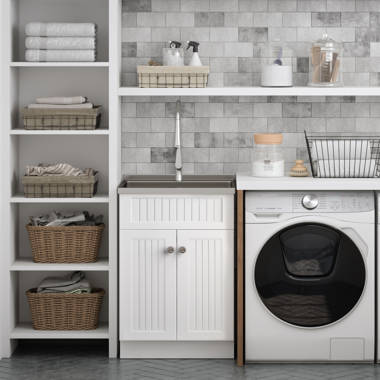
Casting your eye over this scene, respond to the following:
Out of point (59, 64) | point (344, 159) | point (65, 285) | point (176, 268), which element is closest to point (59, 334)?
point (65, 285)

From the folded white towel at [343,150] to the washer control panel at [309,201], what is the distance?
0.72 feet

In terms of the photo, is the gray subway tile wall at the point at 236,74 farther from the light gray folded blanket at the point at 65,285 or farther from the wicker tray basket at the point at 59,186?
the light gray folded blanket at the point at 65,285

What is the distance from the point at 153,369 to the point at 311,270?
0.91 meters

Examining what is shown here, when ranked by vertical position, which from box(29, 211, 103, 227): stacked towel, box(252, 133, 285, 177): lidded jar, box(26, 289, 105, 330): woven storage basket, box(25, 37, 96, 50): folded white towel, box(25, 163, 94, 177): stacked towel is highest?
box(25, 37, 96, 50): folded white towel

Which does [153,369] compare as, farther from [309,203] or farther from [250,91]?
[250,91]

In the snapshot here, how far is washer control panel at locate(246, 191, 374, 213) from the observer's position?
3725mm

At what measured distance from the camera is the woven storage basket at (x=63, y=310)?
12.9 ft

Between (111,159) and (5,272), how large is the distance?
81 centimetres

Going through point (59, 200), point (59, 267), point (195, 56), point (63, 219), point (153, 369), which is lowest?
point (153, 369)

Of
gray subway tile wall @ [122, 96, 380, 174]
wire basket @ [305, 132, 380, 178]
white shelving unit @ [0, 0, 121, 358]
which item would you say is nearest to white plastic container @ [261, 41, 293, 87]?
gray subway tile wall @ [122, 96, 380, 174]

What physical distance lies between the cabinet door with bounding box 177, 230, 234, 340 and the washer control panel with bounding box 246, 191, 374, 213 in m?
0.22

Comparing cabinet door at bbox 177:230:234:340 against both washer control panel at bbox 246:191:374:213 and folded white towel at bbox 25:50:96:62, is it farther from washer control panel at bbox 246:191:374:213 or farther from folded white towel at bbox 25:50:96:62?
folded white towel at bbox 25:50:96:62

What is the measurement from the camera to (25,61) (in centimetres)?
418

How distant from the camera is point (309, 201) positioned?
12.2 ft
